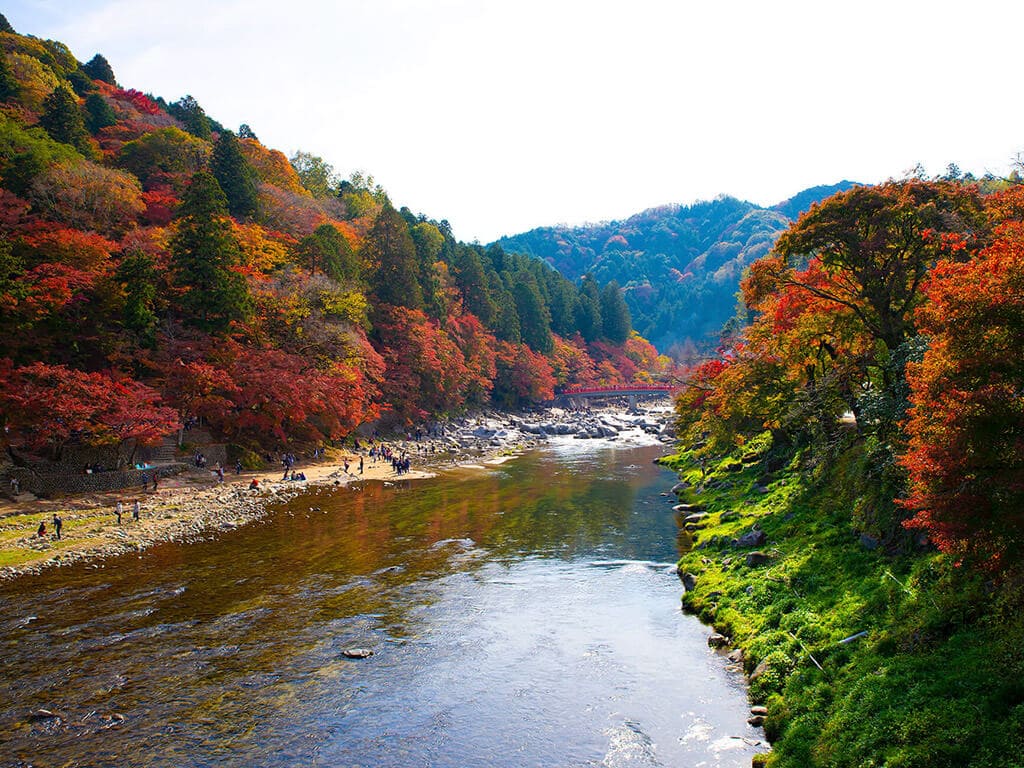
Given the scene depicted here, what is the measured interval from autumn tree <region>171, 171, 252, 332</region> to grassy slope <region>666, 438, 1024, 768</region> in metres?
35.2

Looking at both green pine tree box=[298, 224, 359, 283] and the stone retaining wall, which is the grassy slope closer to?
the stone retaining wall

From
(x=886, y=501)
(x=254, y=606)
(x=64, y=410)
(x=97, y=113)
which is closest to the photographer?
(x=886, y=501)

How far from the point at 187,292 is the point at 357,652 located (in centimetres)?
3290

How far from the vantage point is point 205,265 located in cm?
4009

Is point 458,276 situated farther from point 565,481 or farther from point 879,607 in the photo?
point 879,607

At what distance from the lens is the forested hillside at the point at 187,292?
31.5 meters

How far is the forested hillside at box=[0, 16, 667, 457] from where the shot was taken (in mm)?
31500

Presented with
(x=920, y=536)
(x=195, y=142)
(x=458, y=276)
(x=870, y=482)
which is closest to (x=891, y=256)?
(x=870, y=482)

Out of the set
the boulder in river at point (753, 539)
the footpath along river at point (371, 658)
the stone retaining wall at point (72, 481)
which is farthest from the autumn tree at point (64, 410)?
the boulder in river at point (753, 539)

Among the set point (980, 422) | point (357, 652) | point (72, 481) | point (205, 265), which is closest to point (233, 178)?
point (205, 265)

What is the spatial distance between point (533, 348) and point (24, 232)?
69436 mm

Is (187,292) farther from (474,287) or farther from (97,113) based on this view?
(474,287)

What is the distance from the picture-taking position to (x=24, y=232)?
35.2 metres

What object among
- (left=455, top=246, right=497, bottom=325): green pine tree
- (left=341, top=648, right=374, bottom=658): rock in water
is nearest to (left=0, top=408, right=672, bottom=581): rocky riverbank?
(left=341, top=648, right=374, bottom=658): rock in water
